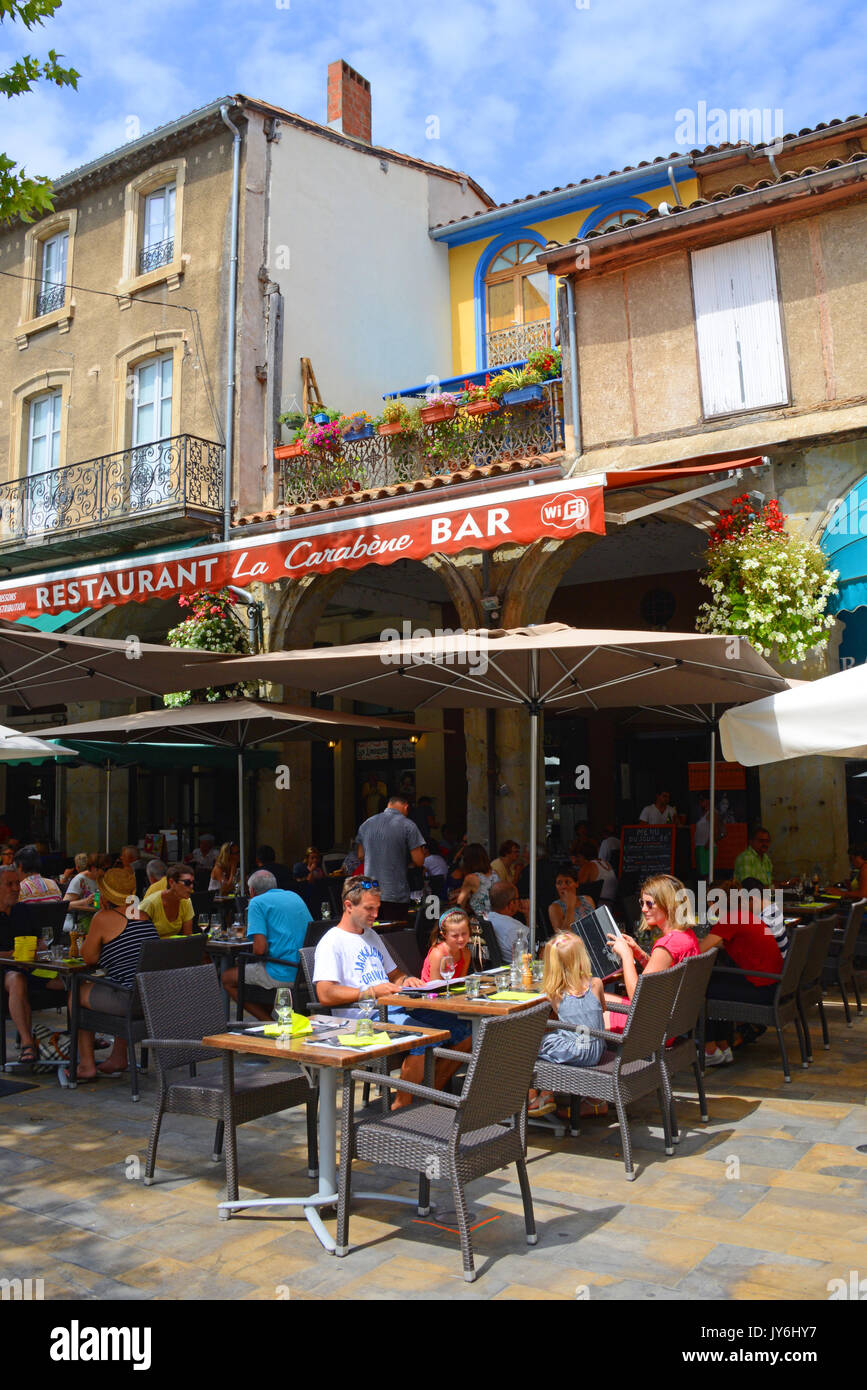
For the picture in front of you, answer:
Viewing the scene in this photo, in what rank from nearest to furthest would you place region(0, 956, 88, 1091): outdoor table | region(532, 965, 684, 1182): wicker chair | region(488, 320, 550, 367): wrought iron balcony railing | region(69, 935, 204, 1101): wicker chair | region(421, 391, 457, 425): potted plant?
1. region(532, 965, 684, 1182): wicker chair
2. region(69, 935, 204, 1101): wicker chair
3. region(0, 956, 88, 1091): outdoor table
4. region(421, 391, 457, 425): potted plant
5. region(488, 320, 550, 367): wrought iron balcony railing

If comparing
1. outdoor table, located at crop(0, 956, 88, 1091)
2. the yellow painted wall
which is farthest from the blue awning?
the yellow painted wall

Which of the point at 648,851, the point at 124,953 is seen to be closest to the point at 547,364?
the point at 648,851

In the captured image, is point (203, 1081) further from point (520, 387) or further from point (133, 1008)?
point (520, 387)

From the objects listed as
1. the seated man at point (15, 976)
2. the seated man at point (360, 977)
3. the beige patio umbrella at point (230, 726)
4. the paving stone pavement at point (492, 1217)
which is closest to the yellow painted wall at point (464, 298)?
the beige patio umbrella at point (230, 726)

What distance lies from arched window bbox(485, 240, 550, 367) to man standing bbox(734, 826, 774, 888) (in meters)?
9.04

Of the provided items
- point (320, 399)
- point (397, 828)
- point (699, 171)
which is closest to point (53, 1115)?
point (397, 828)

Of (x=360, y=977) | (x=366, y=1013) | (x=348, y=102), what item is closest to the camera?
(x=366, y=1013)

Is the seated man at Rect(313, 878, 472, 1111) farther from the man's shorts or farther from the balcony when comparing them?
the balcony

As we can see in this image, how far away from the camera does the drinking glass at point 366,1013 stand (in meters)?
4.71

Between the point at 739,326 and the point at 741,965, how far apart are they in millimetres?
6862

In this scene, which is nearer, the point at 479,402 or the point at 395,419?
the point at 479,402

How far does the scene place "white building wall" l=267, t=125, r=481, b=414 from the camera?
16.1 meters

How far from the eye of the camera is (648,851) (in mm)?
14141

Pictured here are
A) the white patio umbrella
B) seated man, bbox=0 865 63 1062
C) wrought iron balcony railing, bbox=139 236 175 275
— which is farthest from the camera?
wrought iron balcony railing, bbox=139 236 175 275
